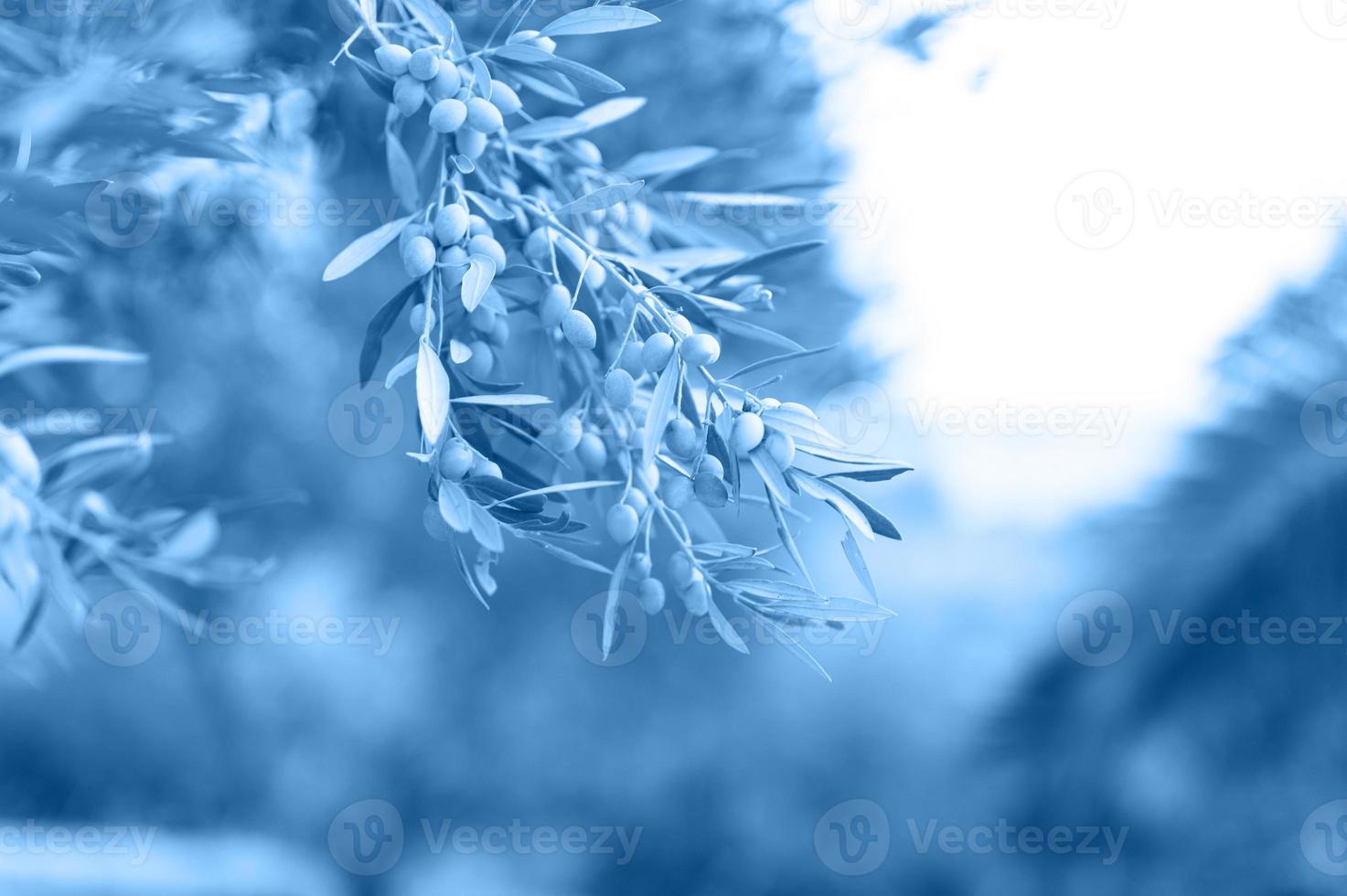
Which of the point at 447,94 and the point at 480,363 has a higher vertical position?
the point at 447,94

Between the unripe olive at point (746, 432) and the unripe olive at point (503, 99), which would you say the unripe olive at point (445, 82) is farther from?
the unripe olive at point (746, 432)

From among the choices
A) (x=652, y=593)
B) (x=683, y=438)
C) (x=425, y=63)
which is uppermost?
(x=425, y=63)

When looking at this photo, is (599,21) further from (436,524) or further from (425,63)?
(436,524)

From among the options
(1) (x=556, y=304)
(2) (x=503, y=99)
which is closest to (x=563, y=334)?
(1) (x=556, y=304)

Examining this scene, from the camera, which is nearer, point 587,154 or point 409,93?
point 409,93

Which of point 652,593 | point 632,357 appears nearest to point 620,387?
point 632,357

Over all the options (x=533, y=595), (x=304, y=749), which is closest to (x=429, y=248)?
(x=533, y=595)

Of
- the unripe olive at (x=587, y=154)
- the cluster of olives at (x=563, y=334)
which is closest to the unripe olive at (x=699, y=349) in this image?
the cluster of olives at (x=563, y=334)
